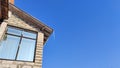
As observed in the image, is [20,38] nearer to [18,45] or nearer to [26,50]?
[18,45]

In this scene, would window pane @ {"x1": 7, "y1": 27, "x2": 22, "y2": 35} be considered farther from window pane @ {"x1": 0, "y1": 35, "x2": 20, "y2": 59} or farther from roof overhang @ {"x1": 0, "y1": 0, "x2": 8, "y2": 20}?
roof overhang @ {"x1": 0, "y1": 0, "x2": 8, "y2": 20}

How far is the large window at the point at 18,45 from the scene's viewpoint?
9.84m

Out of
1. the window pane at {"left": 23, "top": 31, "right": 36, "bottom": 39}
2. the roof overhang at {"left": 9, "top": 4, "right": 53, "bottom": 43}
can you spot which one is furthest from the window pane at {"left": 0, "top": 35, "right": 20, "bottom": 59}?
the roof overhang at {"left": 9, "top": 4, "right": 53, "bottom": 43}

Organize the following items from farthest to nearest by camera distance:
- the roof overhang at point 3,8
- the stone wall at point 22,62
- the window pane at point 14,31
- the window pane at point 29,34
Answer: the window pane at point 29,34 < the window pane at point 14,31 < the stone wall at point 22,62 < the roof overhang at point 3,8

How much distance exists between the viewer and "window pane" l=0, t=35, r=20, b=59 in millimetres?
9664

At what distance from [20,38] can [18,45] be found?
641 millimetres

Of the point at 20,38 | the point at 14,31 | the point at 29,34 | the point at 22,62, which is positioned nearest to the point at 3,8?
the point at 14,31

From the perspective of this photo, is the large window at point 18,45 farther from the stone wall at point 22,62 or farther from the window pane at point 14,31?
the stone wall at point 22,62

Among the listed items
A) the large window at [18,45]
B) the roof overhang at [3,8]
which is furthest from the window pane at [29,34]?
the roof overhang at [3,8]

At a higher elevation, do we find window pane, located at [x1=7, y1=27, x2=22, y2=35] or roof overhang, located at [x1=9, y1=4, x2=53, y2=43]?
roof overhang, located at [x1=9, y1=4, x2=53, y2=43]

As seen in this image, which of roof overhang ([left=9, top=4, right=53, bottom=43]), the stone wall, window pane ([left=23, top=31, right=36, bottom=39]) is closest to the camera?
the stone wall

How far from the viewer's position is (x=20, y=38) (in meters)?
10.9

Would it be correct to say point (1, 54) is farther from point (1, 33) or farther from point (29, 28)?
point (29, 28)

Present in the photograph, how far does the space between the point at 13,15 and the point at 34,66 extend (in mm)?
4698
